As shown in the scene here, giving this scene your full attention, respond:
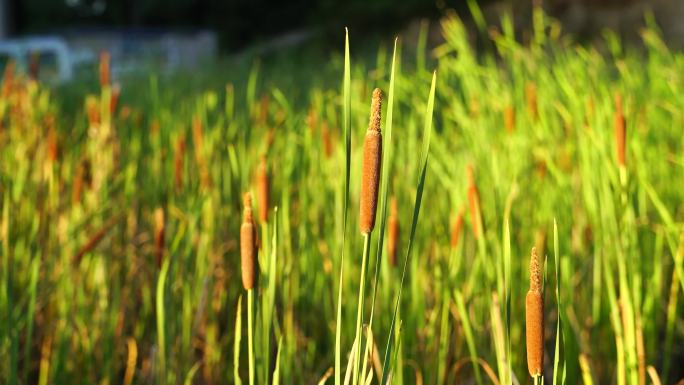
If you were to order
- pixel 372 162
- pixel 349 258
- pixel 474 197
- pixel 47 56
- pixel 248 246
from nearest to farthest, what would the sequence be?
pixel 372 162 → pixel 248 246 → pixel 474 197 → pixel 349 258 → pixel 47 56

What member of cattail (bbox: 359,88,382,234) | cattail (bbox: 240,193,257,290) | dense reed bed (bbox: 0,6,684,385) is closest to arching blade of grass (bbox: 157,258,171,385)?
dense reed bed (bbox: 0,6,684,385)

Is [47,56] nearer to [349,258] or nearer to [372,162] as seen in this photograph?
[349,258]

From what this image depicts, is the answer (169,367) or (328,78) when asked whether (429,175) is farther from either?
(328,78)

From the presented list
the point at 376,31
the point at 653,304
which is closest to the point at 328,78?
the point at 653,304

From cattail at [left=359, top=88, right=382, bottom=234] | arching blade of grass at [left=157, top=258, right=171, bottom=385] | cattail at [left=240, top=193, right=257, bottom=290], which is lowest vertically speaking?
arching blade of grass at [left=157, top=258, right=171, bottom=385]

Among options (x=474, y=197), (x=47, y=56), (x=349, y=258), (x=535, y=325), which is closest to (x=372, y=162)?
(x=535, y=325)

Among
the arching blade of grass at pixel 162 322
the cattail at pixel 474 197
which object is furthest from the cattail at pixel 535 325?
the arching blade of grass at pixel 162 322

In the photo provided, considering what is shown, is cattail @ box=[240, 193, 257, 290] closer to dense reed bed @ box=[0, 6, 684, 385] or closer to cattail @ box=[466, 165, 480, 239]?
dense reed bed @ box=[0, 6, 684, 385]
